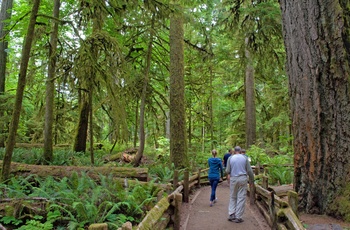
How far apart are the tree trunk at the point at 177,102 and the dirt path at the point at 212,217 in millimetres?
2422

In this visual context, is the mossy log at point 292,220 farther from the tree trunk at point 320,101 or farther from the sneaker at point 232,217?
the sneaker at point 232,217

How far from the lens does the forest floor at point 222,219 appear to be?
16.4 feet

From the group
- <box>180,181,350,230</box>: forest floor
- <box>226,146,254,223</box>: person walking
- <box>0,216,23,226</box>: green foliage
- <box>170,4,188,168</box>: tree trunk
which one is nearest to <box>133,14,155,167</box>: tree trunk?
<box>170,4,188,168</box>: tree trunk

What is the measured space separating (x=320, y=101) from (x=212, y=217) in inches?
175

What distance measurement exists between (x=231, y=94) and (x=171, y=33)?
10.4 metres

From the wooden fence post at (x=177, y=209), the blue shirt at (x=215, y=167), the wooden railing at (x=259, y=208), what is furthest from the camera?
the blue shirt at (x=215, y=167)

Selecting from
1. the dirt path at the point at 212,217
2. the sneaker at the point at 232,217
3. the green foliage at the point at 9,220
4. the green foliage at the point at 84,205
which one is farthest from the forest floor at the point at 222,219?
the green foliage at the point at 9,220

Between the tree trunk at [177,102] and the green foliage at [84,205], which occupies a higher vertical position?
the tree trunk at [177,102]

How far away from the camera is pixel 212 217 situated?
8141mm

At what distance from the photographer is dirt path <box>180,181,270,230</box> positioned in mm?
7191

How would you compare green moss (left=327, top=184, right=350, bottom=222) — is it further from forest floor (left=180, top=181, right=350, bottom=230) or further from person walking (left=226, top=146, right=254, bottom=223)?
person walking (left=226, top=146, right=254, bottom=223)

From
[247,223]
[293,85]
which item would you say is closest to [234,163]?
[247,223]

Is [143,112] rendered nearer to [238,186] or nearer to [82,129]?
[82,129]

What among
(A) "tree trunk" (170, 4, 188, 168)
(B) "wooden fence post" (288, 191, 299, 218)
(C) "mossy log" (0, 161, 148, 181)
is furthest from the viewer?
(A) "tree trunk" (170, 4, 188, 168)
